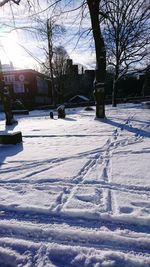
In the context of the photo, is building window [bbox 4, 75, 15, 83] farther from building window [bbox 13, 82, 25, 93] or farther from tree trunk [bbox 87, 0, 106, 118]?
tree trunk [bbox 87, 0, 106, 118]

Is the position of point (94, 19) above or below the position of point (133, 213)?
above

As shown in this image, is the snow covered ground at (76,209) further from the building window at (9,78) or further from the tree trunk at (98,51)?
the building window at (9,78)

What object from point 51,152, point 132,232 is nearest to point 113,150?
point 51,152

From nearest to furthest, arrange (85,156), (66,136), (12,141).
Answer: (85,156) → (12,141) → (66,136)

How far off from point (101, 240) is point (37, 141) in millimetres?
6105

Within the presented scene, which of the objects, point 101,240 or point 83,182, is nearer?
point 101,240

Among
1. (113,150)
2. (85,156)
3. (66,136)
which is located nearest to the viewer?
(85,156)

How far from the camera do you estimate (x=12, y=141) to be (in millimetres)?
8312

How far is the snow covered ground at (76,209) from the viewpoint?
8.64ft

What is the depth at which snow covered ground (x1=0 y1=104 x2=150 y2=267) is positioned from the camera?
2633 millimetres

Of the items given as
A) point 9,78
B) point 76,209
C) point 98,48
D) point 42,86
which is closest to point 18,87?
point 9,78

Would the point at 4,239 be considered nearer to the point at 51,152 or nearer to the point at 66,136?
the point at 51,152

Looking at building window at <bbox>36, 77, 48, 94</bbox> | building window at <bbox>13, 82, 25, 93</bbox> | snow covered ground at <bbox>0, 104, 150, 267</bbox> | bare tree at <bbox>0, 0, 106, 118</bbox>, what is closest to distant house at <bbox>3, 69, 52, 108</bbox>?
building window at <bbox>13, 82, 25, 93</bbox>

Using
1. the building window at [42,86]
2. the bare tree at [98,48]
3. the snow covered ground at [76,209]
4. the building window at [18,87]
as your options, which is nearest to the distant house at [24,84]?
the building window at [18,87]
